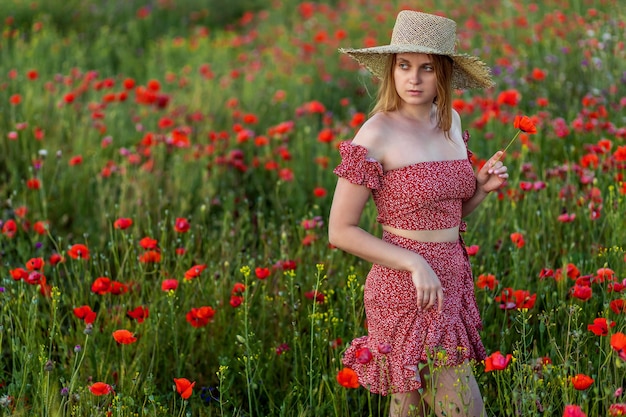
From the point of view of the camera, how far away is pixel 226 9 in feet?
35.0

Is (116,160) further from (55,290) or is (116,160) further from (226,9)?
(226,9)

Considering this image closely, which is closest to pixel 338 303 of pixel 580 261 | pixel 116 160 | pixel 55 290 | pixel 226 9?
pixel 580 261

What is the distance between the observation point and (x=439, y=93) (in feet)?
7.64

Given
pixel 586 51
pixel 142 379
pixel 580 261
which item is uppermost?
pixel 586 51

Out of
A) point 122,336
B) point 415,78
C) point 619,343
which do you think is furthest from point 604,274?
point 122,336

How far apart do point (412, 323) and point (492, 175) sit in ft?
1.60

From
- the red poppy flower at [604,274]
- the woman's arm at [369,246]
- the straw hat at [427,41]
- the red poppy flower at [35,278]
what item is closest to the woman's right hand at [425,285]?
the woman's arm at [369,246]

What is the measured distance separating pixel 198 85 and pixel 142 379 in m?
3.19

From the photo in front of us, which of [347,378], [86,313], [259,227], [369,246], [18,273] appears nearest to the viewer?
[347,378]

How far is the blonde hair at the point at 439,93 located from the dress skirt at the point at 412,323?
0.36 meters

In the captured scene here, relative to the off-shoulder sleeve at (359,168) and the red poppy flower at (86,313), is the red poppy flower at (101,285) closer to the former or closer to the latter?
the red poppy flower at (86,313)

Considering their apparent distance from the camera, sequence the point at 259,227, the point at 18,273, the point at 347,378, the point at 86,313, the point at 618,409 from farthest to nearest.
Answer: the point at 259,227 → the point at 18,273 → the point at 86,313 → the point at 347,378 → the point at 618,409

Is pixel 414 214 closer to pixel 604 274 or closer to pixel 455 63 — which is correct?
pixel 455 63

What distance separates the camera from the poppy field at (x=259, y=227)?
2.58 meters
